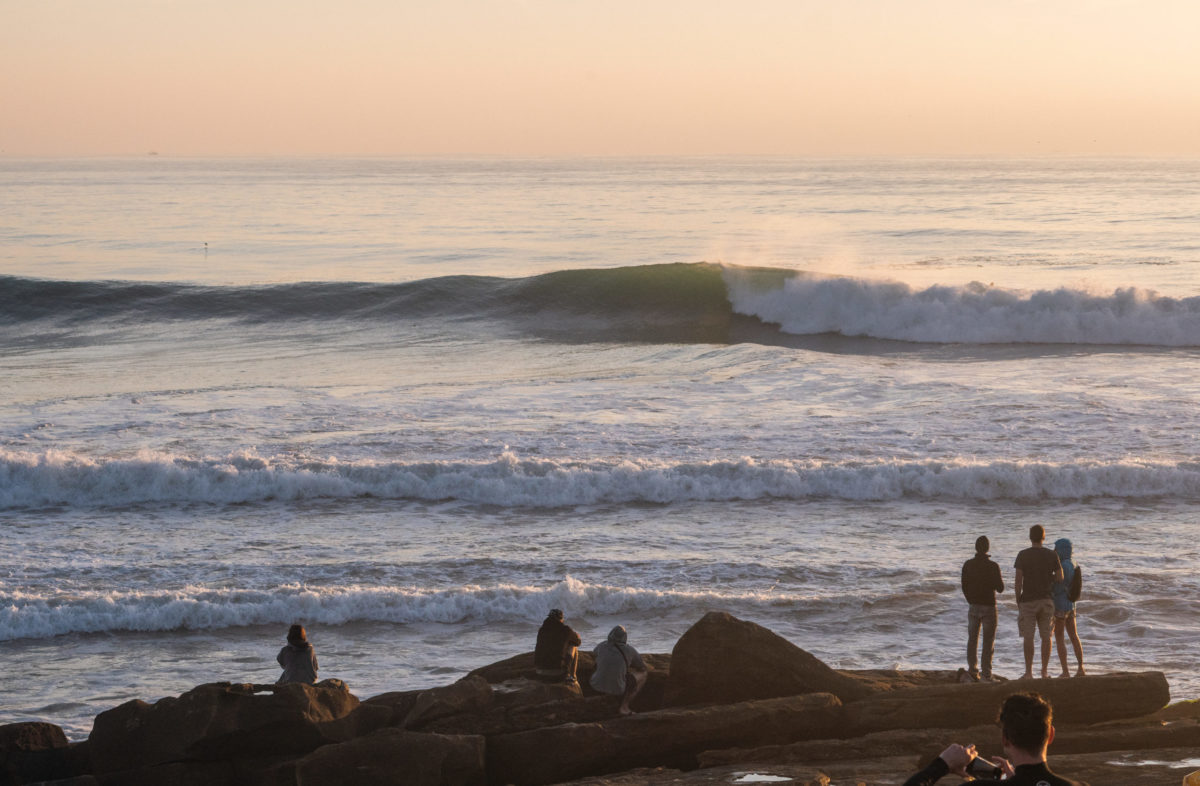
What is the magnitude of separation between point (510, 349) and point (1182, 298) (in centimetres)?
1873

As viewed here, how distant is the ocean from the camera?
39.8 feet

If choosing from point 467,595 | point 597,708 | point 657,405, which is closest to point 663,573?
point 467,595

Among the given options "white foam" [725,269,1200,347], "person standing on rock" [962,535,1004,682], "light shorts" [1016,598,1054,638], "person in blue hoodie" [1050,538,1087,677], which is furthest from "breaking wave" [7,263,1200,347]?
"person standing on rock" [962,535,1004,682]

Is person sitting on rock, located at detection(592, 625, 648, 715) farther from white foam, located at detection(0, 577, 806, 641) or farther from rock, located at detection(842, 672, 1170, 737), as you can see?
white foam, located at detection(0, 577, 806, 641)

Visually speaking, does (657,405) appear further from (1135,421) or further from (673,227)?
(673,227)

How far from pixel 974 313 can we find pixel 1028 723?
31792mm

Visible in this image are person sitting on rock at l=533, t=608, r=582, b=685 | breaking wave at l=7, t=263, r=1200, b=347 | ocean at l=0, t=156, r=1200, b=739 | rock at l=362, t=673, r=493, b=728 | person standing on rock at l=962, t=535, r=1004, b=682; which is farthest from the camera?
breaking wave at l=7, t=263, r=1200, b=347

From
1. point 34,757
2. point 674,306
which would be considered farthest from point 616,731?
point 674,306

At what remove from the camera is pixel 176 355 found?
30484 mm

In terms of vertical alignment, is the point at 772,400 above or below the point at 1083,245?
below

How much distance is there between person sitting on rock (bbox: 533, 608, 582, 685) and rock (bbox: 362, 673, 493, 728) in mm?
506

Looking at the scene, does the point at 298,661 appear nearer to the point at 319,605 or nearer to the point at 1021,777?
the point at 319,605

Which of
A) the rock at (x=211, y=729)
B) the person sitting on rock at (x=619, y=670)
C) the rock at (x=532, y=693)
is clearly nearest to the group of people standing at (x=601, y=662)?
the person sitting on rock at (x=619, y=670)

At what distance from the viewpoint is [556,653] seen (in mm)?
8859
